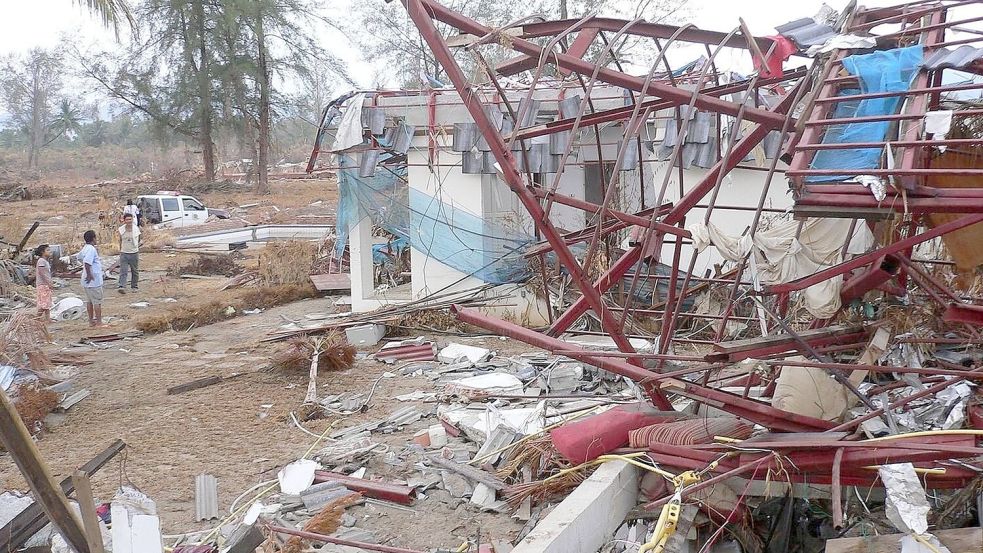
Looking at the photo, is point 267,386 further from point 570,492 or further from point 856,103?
point 856,103

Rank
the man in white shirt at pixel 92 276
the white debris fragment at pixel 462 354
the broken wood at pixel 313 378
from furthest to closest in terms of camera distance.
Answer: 1. the man in white shirt at pixel 92 276
2. the white debris fragment at pixel 462 354
3. the broken wood at pixel 313 378

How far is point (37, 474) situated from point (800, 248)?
459 cm

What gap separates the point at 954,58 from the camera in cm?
488

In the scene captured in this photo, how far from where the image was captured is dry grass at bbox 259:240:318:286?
17812 mm

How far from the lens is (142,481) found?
25.1ft

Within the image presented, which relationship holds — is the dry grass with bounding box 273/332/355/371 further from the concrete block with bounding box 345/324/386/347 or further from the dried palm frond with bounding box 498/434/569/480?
the dried palm frond with bounding box 498/434/569/480

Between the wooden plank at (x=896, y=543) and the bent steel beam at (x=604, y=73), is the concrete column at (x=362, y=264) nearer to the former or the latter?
the bent steel beam at (x=604, y=73)

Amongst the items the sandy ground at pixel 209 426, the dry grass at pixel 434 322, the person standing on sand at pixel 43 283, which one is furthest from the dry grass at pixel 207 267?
the dry grass at pixel 434 322

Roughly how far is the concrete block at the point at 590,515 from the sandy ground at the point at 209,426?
0.75m

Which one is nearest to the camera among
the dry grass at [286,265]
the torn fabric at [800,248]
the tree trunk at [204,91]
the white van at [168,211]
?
the torn fabric at [800,248]

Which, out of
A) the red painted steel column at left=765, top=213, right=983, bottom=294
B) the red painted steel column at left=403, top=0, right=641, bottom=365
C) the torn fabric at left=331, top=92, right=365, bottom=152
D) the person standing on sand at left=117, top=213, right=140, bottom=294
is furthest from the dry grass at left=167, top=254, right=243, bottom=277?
the red painted steel column at left=765, top=213, right=983, bottom=294

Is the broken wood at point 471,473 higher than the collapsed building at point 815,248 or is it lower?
lower

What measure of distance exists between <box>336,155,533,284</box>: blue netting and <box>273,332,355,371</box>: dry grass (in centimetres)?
266

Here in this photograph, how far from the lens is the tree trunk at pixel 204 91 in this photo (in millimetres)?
37719
